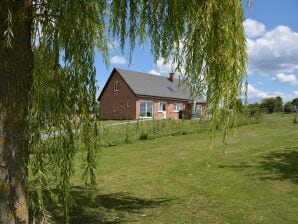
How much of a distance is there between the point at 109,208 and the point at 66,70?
424 cm

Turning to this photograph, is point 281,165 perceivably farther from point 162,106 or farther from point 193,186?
point 162,106

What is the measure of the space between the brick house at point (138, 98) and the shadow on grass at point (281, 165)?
28.2 meters

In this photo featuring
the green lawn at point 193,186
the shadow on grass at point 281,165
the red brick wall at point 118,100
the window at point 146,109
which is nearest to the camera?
the green lawn at point 193,186

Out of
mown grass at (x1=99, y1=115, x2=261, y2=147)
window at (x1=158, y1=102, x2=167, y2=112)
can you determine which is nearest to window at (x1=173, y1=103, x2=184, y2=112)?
window at (x1=158, y1=102, x2=167, y2=112)

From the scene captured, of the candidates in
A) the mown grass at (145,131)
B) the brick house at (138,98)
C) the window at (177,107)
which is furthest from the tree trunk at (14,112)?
the window at (177,107)

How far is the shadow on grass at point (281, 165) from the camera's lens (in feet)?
39.7

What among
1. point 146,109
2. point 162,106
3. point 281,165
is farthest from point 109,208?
point 162,106

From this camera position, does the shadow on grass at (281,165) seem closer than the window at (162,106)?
Yes

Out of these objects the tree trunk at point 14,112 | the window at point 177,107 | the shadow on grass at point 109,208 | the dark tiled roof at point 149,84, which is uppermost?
the dark tiled roof at point 149,84

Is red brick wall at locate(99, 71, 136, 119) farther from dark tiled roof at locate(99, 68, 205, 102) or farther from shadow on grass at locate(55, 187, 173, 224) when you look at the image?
shadow on grass at locate(55, 187, 173, 224)

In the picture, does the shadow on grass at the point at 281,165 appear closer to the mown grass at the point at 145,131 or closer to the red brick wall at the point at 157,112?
the mown grass at the point at 145,131

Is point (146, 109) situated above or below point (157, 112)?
above

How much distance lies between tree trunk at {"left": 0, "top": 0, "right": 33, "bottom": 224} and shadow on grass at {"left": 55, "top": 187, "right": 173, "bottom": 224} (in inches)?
104

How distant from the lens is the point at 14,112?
4.32 m
